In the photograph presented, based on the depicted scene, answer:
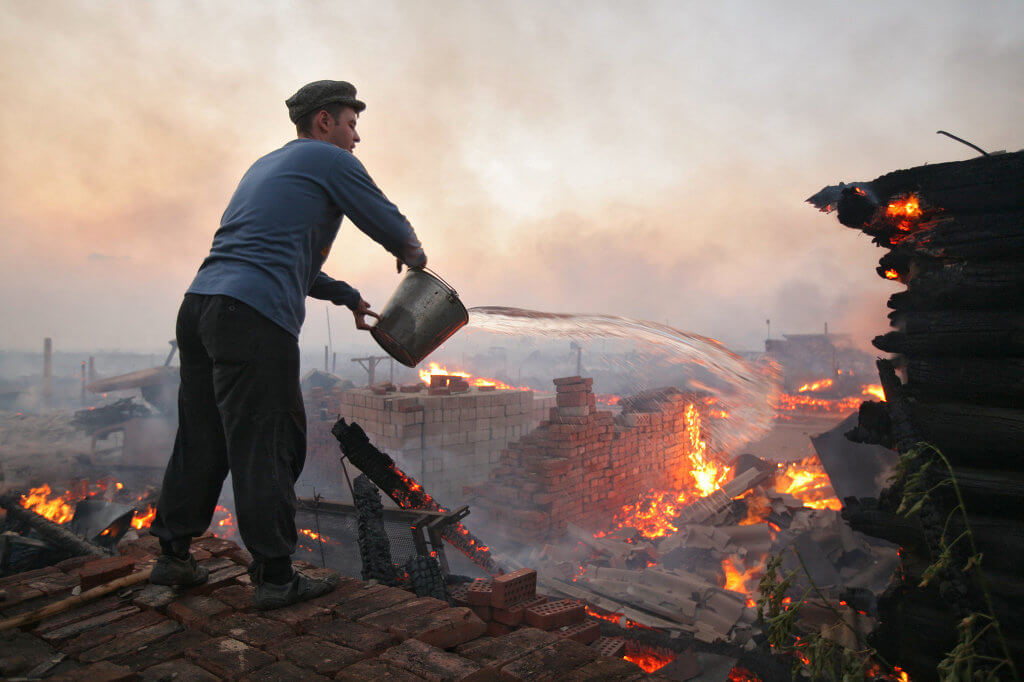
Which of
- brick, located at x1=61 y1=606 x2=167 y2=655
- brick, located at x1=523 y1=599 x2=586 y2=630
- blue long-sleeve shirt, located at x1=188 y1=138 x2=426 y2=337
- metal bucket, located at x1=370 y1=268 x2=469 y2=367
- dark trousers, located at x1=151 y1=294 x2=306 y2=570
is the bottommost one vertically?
brick, located at x1=523 y1=599 x2=586 y2=630

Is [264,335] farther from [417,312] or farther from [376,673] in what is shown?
[376,673]

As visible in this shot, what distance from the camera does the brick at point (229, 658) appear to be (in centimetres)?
172

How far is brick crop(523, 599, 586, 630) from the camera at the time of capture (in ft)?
7.63

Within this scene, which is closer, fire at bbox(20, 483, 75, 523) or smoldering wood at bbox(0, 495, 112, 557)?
smoldering wood at bbox(0, 495, 112, 557)

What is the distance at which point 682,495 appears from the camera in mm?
10367

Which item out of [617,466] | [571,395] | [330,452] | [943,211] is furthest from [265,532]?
[330,452]

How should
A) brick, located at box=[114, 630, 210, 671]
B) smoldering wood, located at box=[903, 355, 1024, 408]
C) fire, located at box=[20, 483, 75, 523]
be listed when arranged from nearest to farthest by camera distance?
1. brick, located at box=[114, 630, 210, 671]
2. smoldering wood, located at box=[903, 355, 1024, 408]
3. fire, located at box=[20, 483, 75, 523]

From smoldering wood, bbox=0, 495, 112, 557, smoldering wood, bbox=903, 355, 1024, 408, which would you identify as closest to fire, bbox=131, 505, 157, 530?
smoldering wood, bbox=0, 495, 112, 557

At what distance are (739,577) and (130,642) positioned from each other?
6.59m

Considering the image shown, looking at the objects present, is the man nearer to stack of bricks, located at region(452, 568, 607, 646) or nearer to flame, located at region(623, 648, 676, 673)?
stack of bricks, located at region(452, 568, 607, 646)

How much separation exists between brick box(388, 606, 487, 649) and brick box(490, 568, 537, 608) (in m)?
0.34

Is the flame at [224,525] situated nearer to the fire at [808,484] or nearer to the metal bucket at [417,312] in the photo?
the metal bucket at [417,312]

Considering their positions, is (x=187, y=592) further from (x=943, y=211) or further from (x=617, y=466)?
(x=617, y=466)

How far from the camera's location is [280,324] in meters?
2.13
